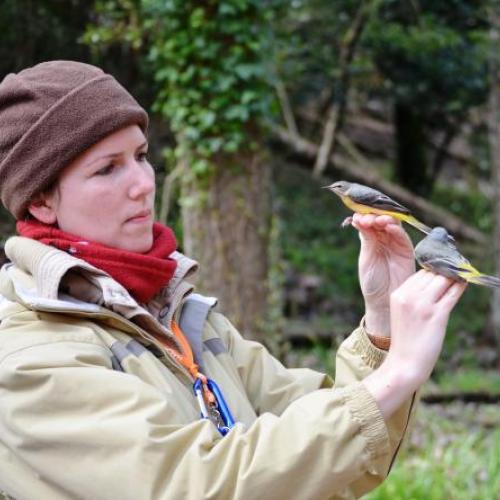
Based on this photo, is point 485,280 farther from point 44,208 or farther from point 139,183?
point 44,208

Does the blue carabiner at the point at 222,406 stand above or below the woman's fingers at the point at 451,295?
below

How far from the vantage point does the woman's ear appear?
6.21 feet

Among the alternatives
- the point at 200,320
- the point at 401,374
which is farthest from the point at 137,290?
the point at 401,374

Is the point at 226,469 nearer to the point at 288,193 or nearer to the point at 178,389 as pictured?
the point at 178,389

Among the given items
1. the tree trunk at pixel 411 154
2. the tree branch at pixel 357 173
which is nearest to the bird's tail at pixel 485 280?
the tree branch at pixel 357 173

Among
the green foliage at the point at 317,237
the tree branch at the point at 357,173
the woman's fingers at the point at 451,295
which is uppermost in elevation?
the woman's fingers at the point at 451,295

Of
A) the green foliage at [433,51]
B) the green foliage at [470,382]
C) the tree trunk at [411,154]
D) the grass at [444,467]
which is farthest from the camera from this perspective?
the tree trunk at [411,154]

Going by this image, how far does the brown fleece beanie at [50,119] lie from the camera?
1.80m

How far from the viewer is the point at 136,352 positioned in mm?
1736

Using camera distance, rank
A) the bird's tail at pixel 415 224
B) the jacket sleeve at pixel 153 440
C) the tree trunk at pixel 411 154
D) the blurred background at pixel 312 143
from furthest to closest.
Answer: the tree trunk at pixel 411 154 → the blurred background at pixel 312 143 → the bird's tail at pixel 415 224 → the jacket sleeve at pixel 153 440

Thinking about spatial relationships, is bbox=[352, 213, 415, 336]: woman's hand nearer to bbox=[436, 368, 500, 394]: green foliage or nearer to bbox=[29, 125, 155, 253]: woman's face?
bbox=[29, 125, 155, 253]: woman's face

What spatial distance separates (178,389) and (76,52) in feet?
11.9

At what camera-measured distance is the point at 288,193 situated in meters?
12.2

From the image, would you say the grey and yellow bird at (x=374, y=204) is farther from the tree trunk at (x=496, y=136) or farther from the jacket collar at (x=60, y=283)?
the tree trunk at (x=496, y=136)
